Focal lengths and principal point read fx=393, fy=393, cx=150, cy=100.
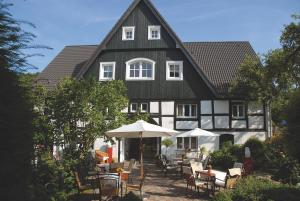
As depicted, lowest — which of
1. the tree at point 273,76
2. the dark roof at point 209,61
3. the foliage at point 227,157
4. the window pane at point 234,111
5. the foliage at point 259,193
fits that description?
the foliage at point 259,193

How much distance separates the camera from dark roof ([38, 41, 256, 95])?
88.5 ft

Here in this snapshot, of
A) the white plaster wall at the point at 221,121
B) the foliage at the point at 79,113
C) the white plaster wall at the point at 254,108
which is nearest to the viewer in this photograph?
the foliage at the point at 79,113

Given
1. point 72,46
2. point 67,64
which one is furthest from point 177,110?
point 72,46

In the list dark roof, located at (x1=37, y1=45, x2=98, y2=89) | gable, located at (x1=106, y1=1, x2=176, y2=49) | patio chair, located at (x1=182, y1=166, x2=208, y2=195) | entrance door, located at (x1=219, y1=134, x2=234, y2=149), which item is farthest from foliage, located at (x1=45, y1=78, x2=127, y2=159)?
dark roof, located at (x1=37, y1=45, x2=98, y2=89)

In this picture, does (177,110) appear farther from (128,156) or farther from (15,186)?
(15,186)

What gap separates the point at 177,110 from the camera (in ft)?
85.1

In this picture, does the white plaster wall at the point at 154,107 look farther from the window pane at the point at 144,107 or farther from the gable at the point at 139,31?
the gable at the point at 139,31

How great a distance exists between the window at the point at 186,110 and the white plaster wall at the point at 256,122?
3.59 meters

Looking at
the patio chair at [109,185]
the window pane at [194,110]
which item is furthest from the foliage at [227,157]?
the patio chair at [109,185]

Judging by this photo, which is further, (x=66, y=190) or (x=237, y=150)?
(x=237, y=150)

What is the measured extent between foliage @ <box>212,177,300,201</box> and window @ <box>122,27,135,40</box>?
17.8 m

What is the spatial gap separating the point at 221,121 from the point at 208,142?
160 centimetres

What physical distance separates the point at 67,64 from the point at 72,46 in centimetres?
340

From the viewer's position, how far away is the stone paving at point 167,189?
1214 cm
